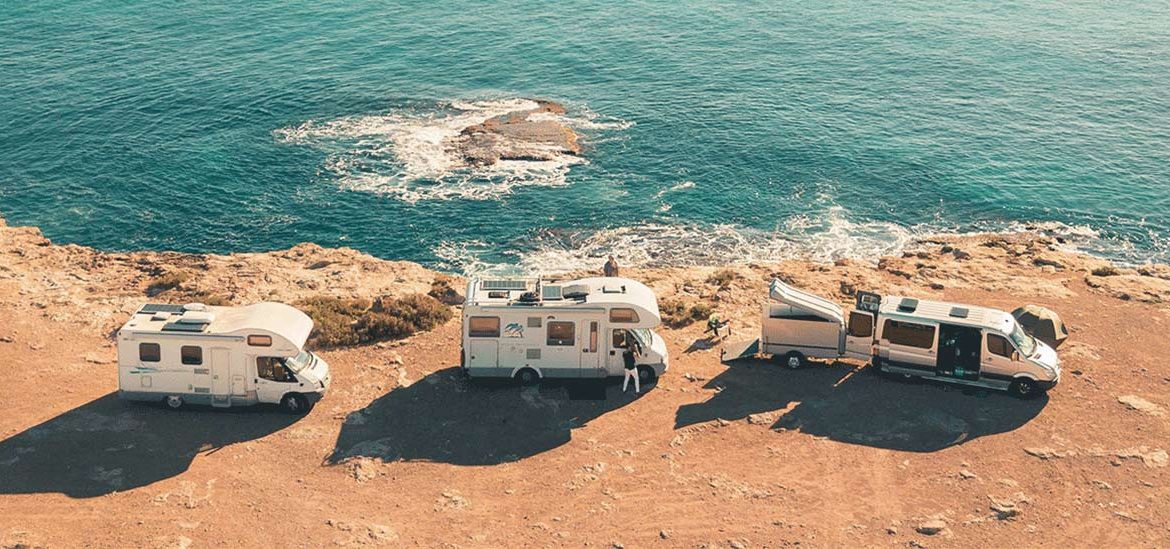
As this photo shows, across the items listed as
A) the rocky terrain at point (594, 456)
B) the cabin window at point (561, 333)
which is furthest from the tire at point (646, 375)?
the cabin window at point (561, 333)

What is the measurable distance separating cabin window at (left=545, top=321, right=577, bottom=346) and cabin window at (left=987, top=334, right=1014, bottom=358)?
15.8 metres

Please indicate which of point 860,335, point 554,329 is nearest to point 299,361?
point 554,329

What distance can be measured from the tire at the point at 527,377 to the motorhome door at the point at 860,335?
12.5 metres

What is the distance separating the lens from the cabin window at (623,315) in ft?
126

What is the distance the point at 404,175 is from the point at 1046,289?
1682 inches

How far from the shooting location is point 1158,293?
50062mm

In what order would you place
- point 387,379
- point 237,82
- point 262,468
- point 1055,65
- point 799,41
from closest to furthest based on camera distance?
point 262,468 → point 387,379 → point 237,82 → point 1055,65 → point 799,41

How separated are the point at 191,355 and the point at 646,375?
1707cm

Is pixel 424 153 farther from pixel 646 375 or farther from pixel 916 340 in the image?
pixel 916 340

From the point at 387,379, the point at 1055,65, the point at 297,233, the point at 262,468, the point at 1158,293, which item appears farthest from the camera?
the point at 1055,65

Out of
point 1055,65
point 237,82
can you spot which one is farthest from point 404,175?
point 1055,65

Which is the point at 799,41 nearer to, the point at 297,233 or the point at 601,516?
the point at 297,233

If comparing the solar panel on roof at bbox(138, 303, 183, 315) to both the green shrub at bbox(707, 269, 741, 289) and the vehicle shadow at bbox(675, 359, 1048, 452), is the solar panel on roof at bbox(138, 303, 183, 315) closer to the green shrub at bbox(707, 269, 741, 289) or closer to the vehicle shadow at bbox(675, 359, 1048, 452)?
the vehicle shadow at bbox(675, 359, 1048, 452)

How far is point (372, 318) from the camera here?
4381 centimetres
